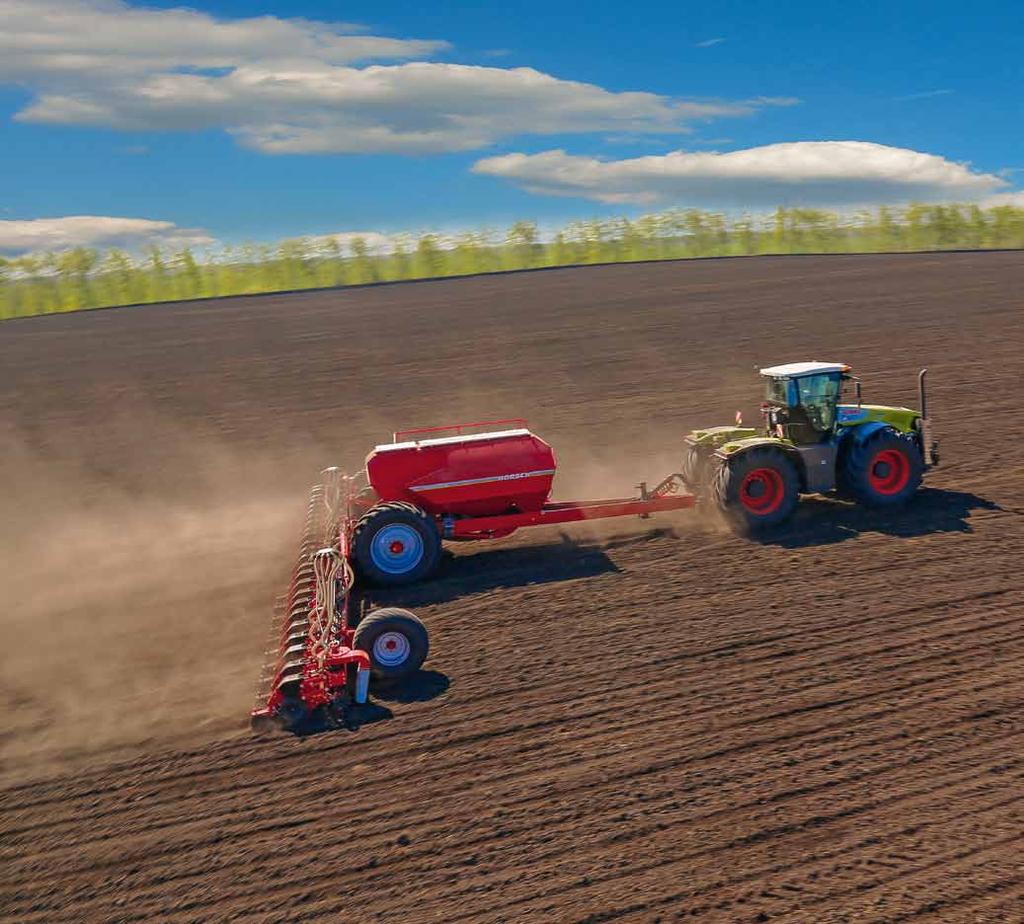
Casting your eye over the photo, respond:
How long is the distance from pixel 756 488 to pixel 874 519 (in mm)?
1623

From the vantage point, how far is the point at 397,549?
428 inches

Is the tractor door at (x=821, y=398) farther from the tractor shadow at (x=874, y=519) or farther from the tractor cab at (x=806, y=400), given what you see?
the tractor shadow at (x=874, y=519)

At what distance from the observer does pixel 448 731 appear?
24.5 ft

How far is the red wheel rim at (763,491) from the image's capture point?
38.9 ft

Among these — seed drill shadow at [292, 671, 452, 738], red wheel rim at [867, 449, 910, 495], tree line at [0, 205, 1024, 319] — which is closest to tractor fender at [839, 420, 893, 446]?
red wheel rim at [867, 449, 910, 495]

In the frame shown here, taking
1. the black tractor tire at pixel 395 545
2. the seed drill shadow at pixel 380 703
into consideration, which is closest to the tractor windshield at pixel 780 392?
the black tractor tire at pixel 395 545

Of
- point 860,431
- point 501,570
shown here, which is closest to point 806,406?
point 860,431

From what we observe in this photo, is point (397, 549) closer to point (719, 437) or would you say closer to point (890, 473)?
point (719, 437)

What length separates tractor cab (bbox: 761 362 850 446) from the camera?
471 inches

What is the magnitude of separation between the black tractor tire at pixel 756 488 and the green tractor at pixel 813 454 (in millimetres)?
13

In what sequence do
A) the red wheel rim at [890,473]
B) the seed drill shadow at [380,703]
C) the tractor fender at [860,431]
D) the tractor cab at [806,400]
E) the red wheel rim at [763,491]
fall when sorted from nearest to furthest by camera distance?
the seed drill shadow at [380,703]
the red wheel rim at [763,491]
the tractor cab at [806,400]
the tractor fender at [860,431]
the red wheel rim at [890,473]

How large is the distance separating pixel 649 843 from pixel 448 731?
7.05ft

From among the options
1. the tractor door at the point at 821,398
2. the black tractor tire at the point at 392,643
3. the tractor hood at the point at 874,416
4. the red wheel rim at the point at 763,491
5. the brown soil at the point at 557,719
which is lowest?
the brown soil at the point at 557,719

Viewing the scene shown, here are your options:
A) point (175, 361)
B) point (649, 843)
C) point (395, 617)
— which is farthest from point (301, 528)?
point (175, 361)
